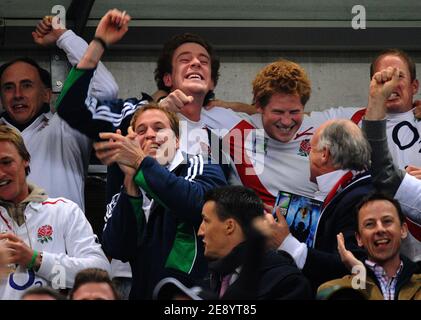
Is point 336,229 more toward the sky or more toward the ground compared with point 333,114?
more toward the ground

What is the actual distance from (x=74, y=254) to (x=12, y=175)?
53cm

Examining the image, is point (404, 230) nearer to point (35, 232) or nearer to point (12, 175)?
point (35, 232)

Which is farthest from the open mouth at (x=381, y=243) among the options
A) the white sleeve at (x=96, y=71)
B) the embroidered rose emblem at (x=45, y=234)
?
the white sleeve at (x=96, y=71)

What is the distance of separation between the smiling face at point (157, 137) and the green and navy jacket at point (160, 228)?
0.23ft

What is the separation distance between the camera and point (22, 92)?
25.9 feet

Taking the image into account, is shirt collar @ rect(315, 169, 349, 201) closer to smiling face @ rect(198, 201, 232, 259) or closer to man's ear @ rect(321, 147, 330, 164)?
man's ear @ rect(321, 147, 330, 164)

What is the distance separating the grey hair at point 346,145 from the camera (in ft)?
23.2

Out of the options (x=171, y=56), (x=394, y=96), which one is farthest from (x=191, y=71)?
(x=394, y=96)

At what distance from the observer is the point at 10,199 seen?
6.99 m

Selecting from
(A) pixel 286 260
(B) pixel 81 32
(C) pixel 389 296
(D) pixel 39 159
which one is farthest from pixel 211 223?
(B) pixel 81 32

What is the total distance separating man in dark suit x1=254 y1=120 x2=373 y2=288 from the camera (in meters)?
6.78

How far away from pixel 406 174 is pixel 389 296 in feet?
2.51

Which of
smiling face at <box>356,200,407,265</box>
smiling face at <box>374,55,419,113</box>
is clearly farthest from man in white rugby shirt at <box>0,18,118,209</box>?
smiling face at <box>356,200,407,265</box>

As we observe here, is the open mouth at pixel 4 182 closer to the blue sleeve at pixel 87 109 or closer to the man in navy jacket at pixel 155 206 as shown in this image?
the man in navy jacket at pixel 155 206
